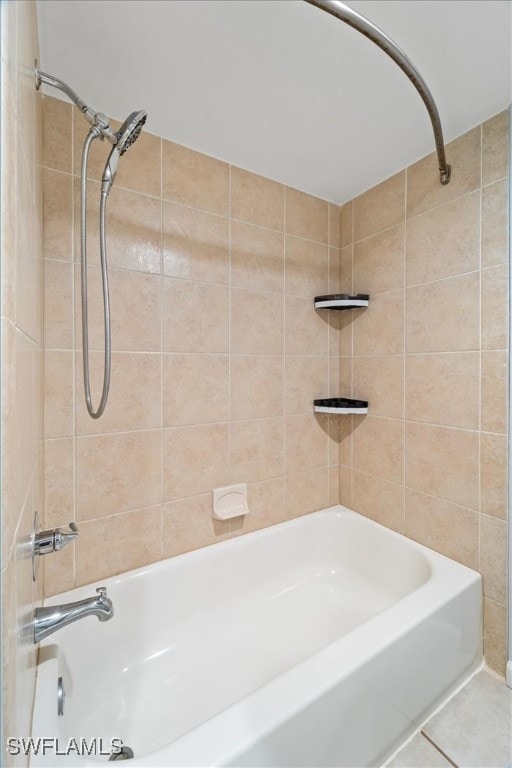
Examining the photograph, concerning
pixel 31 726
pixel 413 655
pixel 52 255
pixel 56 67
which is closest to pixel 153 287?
pixel 52 255

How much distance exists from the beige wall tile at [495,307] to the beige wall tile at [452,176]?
1.14 ft

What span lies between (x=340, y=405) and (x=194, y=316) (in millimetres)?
817

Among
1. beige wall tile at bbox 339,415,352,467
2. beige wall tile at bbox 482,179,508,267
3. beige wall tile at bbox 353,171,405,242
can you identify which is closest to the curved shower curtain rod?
beige wall tile at bbox 482,179,508,267

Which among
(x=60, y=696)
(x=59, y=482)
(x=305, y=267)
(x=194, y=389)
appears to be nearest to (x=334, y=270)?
(x=305, y=267)

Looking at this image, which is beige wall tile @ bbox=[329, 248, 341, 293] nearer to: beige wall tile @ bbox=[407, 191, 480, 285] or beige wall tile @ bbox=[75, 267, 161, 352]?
beige wall tile @ bbox=[407, 191, 480, 285]

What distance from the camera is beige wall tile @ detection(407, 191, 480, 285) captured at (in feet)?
4.06

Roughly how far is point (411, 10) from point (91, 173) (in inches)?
40.9

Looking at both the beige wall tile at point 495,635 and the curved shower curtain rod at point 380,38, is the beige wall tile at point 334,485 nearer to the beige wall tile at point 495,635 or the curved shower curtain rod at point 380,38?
the beige wall tile at point 495,635

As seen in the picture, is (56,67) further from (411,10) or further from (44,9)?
(411,10)

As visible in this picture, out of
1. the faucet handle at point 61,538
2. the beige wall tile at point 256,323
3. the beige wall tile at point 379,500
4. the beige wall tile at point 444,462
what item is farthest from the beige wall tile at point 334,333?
the faucet handle at point 61,538

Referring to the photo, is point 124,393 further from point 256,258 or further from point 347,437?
point 347,437

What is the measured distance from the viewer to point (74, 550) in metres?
1.16

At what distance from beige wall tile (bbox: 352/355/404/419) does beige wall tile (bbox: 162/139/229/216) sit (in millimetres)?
975

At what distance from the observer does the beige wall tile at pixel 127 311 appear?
116 cm
